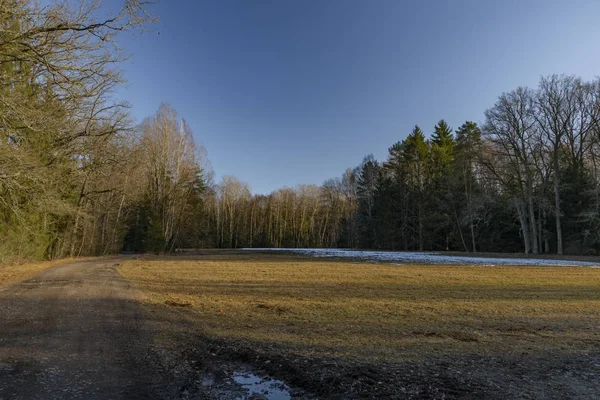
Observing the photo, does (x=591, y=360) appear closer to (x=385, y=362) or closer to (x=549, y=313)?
(x=385, y=362)

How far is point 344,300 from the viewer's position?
9.69 meters

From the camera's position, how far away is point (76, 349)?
17.7 feet

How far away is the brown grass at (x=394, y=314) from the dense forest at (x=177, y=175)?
21.4ft

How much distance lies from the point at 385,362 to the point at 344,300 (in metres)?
4.95

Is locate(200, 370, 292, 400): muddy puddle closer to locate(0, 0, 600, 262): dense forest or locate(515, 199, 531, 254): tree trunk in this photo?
locate(0, 0, 600, 262): dense forest

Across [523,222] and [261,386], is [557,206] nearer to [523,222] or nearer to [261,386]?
[523,222]

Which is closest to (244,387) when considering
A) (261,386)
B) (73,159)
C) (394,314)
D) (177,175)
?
(261,386)

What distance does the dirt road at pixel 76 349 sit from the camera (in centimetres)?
407

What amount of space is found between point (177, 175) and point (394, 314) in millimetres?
33086

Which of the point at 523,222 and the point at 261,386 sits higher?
the point at 523,222

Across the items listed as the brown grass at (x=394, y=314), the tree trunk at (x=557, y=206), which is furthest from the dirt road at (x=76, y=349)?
the tree trunk at (x=557, y=206)

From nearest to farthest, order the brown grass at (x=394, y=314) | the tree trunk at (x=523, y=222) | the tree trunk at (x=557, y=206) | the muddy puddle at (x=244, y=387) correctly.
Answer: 1. the muddy puddle at (x=244, y=387)
2. the brown grass at (x=394, y=314)
3. the tree trunk at (x=557, y=206)
4. the tree trunk at (x=523, y=222)

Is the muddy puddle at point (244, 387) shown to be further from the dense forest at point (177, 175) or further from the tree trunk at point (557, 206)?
the tree trunk at point (557, 206)

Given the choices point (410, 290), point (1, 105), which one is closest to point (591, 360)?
point (410, 290)
